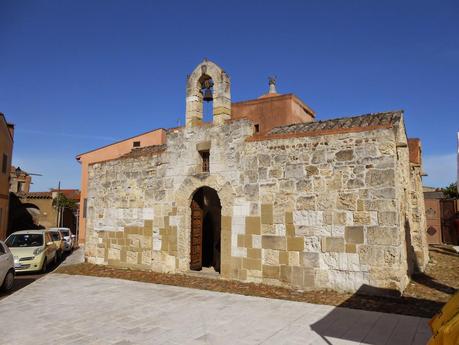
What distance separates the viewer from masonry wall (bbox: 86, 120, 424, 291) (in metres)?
7.96

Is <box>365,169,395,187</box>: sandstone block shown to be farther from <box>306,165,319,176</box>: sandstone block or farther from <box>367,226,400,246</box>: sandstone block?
<box>306,165,319,176</box>: sandstone block

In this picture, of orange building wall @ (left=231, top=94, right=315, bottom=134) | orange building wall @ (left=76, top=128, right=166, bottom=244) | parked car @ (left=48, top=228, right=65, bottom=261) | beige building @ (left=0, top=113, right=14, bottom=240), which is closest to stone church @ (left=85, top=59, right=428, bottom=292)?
parked car @ (left=48, top=228, right=65, bottom=261)

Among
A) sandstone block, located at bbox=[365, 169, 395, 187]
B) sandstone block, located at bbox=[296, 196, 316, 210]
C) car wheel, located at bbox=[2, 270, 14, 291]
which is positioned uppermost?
sandstone block, located at bbox=[365, 169, 395, 187]

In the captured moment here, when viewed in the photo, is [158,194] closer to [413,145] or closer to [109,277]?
[109,277]

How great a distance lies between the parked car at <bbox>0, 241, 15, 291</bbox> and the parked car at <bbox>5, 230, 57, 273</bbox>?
123 inches

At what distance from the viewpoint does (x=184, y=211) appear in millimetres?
10883

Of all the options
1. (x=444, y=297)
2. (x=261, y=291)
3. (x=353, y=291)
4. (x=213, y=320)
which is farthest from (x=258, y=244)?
(x=444, y=297)

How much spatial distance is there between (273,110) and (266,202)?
27.6ft

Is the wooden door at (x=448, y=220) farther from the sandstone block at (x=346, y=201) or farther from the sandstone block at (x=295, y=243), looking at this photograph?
the sandstone block at (x=295, y=243)

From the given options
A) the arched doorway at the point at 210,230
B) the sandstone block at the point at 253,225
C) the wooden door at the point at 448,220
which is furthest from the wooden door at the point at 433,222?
the sandstone block at the point at 253,225

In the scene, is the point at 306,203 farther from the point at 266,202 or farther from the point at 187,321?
the point at 187,321

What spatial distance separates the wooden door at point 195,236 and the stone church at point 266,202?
1.2 inches

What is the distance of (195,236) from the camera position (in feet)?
36.6

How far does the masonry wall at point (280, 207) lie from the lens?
7.96 metres
